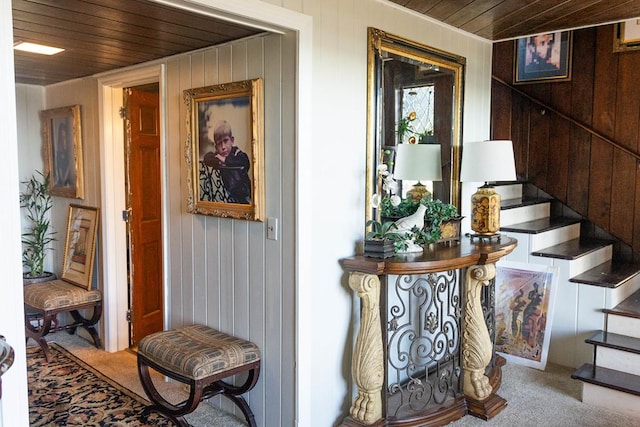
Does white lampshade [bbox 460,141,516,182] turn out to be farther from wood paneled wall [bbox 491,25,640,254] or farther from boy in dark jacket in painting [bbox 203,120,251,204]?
wood paneled wall [bbox 491,25,640,254]

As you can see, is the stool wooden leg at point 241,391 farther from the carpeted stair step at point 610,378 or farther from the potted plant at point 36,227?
the potted plant at point 36,227

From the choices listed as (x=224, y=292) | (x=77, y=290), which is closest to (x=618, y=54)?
(x=224, y=292)

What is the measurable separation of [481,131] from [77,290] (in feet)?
10.7

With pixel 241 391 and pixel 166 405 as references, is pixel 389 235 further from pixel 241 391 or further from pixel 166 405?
pixel 166 405

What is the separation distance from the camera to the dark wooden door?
3982 millimetres

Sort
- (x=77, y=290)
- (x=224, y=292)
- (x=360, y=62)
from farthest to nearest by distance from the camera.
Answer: (x=77, y=290) → (x=224, y=292) → (x=360, y=62)

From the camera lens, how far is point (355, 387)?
2801mm

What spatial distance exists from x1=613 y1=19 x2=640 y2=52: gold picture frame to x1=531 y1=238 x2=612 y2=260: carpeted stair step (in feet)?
5.01

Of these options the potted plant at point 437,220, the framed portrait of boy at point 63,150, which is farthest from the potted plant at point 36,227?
the potted plant at point 437,220

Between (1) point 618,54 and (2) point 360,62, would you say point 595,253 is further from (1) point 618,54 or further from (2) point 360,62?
(2) point 360,62

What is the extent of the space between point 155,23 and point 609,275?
333cm

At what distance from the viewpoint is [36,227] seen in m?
4.49

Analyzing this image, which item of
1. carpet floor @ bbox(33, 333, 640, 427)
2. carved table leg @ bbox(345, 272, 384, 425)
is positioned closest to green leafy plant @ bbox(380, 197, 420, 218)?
carved table leg @ bbox(345, 272, 384, 425)

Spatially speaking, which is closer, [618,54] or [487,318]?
[487,318]
